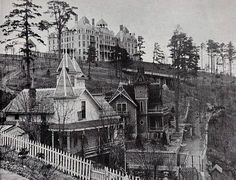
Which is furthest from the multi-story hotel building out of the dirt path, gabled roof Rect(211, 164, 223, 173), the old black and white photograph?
the dirt path

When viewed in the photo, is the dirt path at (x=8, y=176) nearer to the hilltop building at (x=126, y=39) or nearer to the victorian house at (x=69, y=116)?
the victorian house at (x=69, y=116)

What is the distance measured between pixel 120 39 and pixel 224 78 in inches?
821

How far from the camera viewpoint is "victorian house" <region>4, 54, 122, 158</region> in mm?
16188

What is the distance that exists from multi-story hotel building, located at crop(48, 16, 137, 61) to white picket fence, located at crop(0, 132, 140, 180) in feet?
103

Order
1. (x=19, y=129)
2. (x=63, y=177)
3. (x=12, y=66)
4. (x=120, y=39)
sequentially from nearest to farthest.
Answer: (x=63, y=177), (x=19, y=129), (x=12, y=66), (x=120, y=39)

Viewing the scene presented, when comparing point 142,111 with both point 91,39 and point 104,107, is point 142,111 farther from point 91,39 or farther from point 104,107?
point 91,39

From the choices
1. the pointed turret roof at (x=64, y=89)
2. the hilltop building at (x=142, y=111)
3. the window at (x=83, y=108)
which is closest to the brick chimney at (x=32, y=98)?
the pointed turret roof at (x=64, y=89)

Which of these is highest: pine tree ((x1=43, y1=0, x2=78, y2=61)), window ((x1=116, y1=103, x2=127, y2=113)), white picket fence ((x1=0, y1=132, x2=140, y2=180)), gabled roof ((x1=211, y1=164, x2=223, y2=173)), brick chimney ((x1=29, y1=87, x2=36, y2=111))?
pine tree ((x1=43, y1=0, x2=78, y2=61))

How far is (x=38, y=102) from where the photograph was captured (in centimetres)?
1720

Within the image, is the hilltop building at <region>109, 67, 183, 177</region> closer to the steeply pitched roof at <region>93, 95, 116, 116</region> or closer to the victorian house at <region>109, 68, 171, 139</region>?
the victorian house at <region>109, 68, 171, 139</region>

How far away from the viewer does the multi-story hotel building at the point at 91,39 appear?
46.0 m

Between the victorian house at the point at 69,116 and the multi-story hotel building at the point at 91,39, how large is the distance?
24621 mm

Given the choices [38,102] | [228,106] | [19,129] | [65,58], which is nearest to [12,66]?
[65,58]

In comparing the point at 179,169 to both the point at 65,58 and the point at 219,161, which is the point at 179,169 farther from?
the point at 65,58
